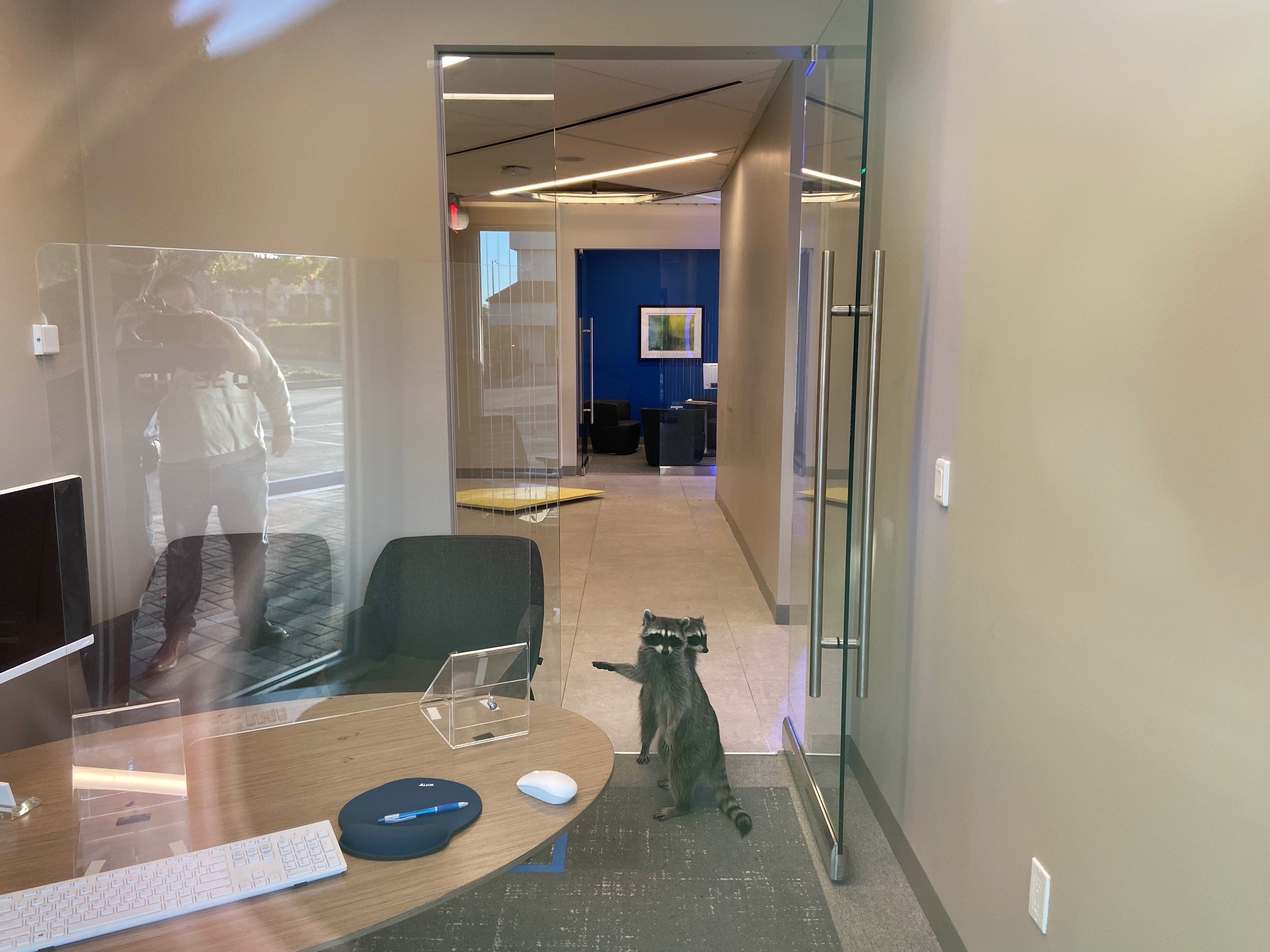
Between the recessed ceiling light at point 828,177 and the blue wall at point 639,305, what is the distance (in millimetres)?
7024

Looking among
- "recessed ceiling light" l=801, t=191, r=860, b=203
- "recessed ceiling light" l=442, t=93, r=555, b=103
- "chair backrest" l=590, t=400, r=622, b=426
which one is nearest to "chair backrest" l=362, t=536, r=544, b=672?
"recessed ceiling light" l=801, t=191, r=860, b=203

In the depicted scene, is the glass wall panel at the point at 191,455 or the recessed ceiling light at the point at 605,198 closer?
the glass wall panel at the point at 191,455

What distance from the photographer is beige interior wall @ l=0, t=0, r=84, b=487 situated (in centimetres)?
230

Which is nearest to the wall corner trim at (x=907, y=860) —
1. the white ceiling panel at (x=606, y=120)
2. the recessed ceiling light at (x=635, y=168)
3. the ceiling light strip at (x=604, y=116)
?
the white ceiling panel at (x=606, y=120)

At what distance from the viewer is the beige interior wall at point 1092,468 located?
1056 millimetres

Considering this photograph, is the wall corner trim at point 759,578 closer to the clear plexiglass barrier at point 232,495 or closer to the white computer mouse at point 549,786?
the clear plexiglass barrier at point 232,495

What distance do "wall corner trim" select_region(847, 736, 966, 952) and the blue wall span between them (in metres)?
7.18

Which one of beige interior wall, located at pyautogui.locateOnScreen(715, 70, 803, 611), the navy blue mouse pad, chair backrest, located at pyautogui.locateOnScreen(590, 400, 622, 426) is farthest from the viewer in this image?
chair backrest, located at pyautogui.locateOnScreen(590, 400, 622, 426)

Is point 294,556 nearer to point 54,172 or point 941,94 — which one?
point 54,172

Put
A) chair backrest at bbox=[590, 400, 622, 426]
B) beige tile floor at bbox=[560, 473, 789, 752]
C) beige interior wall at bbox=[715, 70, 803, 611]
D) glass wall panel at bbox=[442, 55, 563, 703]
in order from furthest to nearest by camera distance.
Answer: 1. chair backrest at bbox=[590, 400, 622, 426]
2. beige interior wall at bbox=[715, 70, 803, 611]
3. beige tile floor at bbox=[560, 473, 789, 752]
4. glass wall panel at bbox=[442, 55, 563, 703]

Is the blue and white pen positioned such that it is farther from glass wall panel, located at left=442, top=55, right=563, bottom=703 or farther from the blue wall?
the blue wall

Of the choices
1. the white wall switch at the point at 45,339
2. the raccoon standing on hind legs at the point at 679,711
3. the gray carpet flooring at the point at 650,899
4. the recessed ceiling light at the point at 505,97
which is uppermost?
the recessed ceiling light at the point at 505,97

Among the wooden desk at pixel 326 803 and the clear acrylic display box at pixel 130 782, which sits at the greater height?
the clear acrylic display box at pixel 130 782

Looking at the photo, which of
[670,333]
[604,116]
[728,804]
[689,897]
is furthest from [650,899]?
[670,333]
